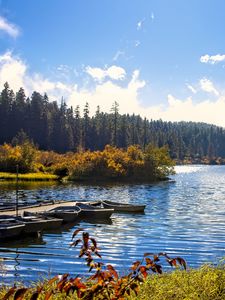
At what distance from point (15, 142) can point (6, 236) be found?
326 feet

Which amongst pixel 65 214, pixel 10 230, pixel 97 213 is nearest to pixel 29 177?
pixel 97 213

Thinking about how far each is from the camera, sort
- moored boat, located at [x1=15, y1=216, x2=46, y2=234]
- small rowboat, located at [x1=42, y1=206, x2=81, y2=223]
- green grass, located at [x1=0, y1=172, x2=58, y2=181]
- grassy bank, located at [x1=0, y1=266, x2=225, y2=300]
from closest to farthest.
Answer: grassy bank, located at [x1=0, y1=266, x2=225, y2=300]
moored boat, located at [x1=15, y1=216, x2=46, y2=234]
small rowboat, located at [x1=42, y1=206, x2=81, y2=223]
green grass, located at [x1=0, y1=172, x2=58, y2=181]

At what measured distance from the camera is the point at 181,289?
10.6m

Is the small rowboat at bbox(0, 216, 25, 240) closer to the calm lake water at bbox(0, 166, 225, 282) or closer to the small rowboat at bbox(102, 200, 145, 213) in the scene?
the calm lake water at bbox(0, 166, 225, 282)

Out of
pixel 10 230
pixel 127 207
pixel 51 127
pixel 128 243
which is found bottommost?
pixel 128 243

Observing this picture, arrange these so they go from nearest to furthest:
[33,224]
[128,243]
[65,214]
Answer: [128,243] → [33,224] → [65,214]

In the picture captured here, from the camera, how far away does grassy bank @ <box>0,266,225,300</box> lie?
9938mm

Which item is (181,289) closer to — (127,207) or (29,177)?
(127,207)

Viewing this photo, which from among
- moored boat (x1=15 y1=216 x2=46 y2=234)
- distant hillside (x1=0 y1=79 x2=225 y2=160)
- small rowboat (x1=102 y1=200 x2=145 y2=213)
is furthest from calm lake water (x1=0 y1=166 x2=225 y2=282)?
distant hillside (x1=0 y1=79 x2=225 y2=160)

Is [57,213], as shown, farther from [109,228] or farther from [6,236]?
[6,236]

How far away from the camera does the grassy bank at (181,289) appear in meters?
9.94

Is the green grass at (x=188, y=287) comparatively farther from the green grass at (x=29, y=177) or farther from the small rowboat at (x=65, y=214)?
the green grass at (x=29, y=177)

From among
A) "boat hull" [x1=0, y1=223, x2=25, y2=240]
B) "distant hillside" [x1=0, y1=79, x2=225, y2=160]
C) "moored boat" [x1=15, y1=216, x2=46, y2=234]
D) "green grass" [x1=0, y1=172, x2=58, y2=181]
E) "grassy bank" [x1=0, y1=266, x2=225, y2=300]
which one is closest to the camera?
"grassy bank" [x1=0, y1=266, x2=225, y2=300]

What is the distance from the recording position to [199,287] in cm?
1080
